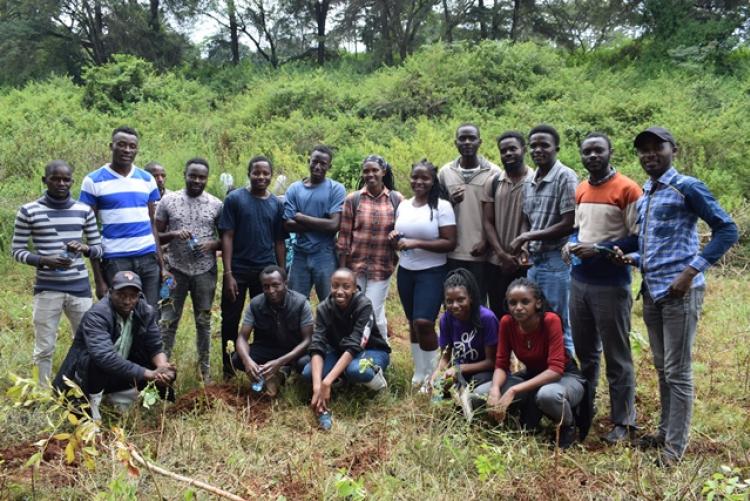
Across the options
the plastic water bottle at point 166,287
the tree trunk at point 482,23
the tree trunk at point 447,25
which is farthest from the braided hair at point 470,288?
the tree trunk at point 447,25

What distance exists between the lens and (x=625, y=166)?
974 cm

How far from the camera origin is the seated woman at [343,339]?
166 inches

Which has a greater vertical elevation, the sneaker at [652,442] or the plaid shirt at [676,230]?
the plaid shirt at [676,230]

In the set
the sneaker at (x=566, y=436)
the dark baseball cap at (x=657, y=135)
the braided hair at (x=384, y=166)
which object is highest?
the dark baseball cap at (x=657, y=135)

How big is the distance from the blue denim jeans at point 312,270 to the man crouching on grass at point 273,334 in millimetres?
321

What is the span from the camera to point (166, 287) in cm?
465

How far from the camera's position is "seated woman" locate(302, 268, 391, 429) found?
4227 mm

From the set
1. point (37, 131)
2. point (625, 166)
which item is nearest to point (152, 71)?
point (37, 131)

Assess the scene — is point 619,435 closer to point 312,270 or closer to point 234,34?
point 312,270

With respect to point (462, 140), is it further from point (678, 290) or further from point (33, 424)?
point (33, 424)

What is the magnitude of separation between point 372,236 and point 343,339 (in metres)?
0.81

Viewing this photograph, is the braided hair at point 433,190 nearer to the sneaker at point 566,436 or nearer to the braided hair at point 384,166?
the braided hair at point 384,166

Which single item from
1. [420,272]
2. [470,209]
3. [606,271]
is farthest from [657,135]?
[420,272]

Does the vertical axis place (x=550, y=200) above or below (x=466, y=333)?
above
